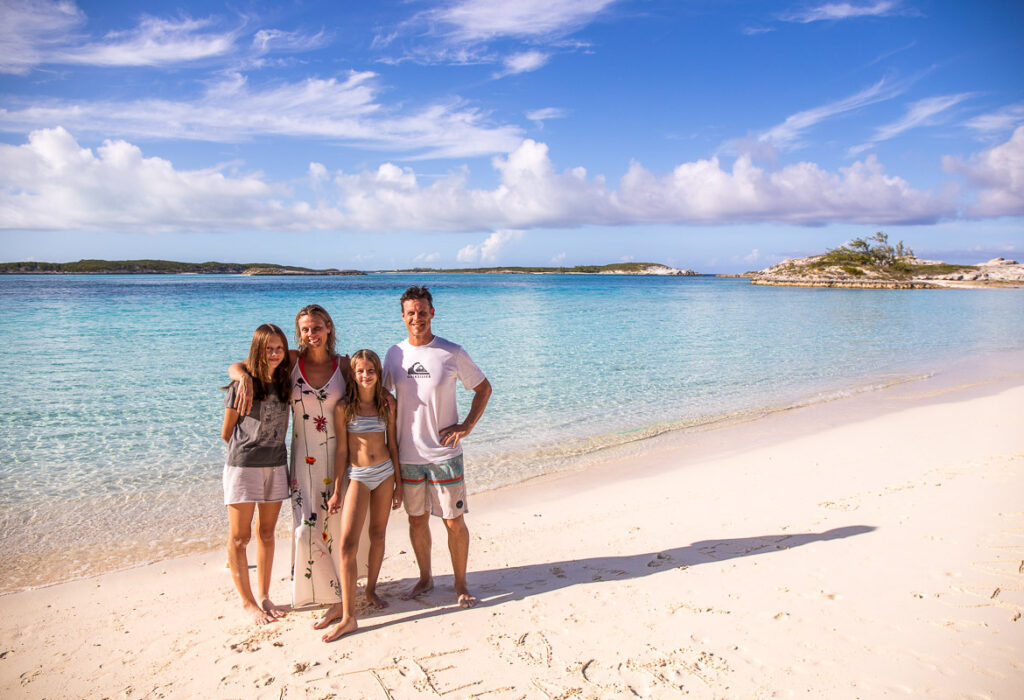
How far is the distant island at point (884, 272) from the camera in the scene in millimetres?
76062

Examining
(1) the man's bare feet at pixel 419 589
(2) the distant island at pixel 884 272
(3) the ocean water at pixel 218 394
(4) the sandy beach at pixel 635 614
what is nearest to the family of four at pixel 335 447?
(1) the man's bare feet at pixel 419 589

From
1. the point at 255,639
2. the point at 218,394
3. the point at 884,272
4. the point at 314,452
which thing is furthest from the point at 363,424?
the point at 884,272

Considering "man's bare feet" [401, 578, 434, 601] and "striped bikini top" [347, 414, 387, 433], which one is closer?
"striped bikini top" [347, 414, 387, 433]

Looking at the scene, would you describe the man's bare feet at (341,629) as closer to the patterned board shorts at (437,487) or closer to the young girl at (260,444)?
the young girl at (260,444)

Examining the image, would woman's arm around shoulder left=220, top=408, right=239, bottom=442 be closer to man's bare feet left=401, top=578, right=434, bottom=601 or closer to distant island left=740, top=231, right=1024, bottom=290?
man's bare feet left=401, top=578, right=434, bottom=601

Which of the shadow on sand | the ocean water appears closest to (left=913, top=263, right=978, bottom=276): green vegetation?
the ocean water

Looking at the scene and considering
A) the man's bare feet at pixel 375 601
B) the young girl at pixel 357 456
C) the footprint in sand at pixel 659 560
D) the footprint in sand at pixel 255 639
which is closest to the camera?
the footprint in sand at pixel 255 639

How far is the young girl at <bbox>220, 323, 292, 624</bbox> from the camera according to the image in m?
3.83

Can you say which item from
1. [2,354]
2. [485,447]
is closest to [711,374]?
[485,447]

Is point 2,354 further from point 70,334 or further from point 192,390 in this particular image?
point 192,390

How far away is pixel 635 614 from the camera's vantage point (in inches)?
158

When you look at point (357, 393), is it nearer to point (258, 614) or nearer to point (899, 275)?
point (258, 614)

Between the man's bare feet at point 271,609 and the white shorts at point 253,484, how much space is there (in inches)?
31.3

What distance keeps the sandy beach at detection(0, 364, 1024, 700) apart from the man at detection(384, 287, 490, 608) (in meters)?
0.78
